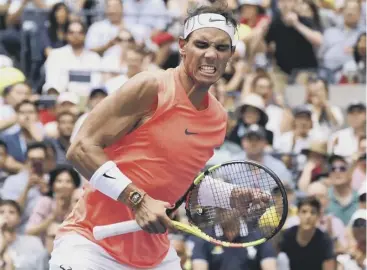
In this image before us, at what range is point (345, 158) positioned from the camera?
1150 cm

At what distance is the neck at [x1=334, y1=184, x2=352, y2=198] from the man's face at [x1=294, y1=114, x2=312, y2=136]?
1.29 metres

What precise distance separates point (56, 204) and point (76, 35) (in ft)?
10.2

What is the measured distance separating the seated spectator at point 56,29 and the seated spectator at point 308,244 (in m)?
4.34

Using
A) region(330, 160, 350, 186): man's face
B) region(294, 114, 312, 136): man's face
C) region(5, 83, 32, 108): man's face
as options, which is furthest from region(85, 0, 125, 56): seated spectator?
region(330, 160, 350, 186): man's face

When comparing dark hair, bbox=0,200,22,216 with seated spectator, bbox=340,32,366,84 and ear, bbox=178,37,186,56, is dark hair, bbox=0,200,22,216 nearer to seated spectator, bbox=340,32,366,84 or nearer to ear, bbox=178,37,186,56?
ear, bbox=178,37,186,56

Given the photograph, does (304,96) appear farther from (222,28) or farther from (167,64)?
(222,28)

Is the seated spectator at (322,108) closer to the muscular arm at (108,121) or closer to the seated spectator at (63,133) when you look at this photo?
the seated spectator at (63,133)

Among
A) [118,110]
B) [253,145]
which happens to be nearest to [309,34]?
[253,145]

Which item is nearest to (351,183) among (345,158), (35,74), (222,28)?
(345,158)

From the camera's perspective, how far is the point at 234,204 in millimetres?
6285

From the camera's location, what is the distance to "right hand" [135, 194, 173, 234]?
18.4 ft

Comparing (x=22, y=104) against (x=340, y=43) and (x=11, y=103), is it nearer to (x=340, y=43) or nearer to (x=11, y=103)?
(x=11, y=103)

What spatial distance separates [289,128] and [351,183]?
1.39m

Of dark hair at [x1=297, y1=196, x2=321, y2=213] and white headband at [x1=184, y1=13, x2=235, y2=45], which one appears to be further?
dark hair at [x1=297, y1=196, x2=321, y2=213]
